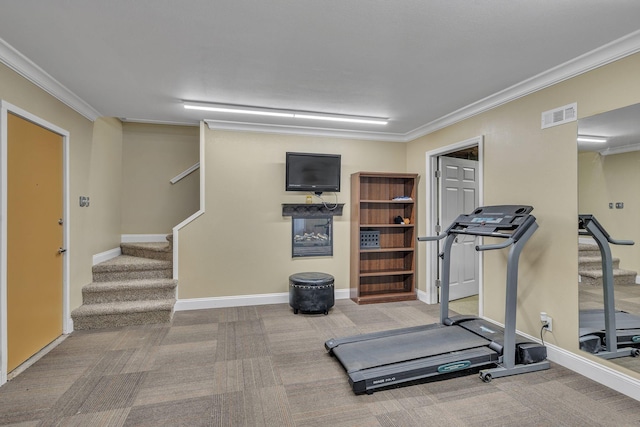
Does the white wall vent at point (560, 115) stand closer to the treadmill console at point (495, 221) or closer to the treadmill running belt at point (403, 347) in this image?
the treadmill console at point (495, 221)

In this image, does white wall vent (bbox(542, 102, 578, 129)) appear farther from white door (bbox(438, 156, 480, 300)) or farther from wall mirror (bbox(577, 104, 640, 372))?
white door (bbox(438, 156, 480, 300))

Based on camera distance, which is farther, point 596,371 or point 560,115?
point 560,115

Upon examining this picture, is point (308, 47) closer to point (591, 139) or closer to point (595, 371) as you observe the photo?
point (591, 139)

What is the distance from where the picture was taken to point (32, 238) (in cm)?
299

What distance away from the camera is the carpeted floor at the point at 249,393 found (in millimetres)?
2176

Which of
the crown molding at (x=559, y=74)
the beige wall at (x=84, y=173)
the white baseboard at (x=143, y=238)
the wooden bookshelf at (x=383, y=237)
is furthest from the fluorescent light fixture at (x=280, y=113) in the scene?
the white baseboard at (x=143, y=238)

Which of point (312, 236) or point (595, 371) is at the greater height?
point (312, 236)

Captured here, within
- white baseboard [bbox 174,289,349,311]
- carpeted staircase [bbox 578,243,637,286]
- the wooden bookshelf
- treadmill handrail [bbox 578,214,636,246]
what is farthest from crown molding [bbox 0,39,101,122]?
carpeted staircase [bbox 578,243,637,286]

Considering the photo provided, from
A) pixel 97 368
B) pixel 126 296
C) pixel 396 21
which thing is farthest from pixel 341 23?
pixel 126 296

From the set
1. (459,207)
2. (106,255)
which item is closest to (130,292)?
(106,255)

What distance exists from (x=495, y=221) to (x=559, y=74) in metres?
1.36

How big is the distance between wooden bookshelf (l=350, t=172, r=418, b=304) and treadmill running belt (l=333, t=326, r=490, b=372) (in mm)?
1702

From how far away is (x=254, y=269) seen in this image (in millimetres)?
4742

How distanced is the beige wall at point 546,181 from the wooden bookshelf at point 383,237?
4.84 feet
